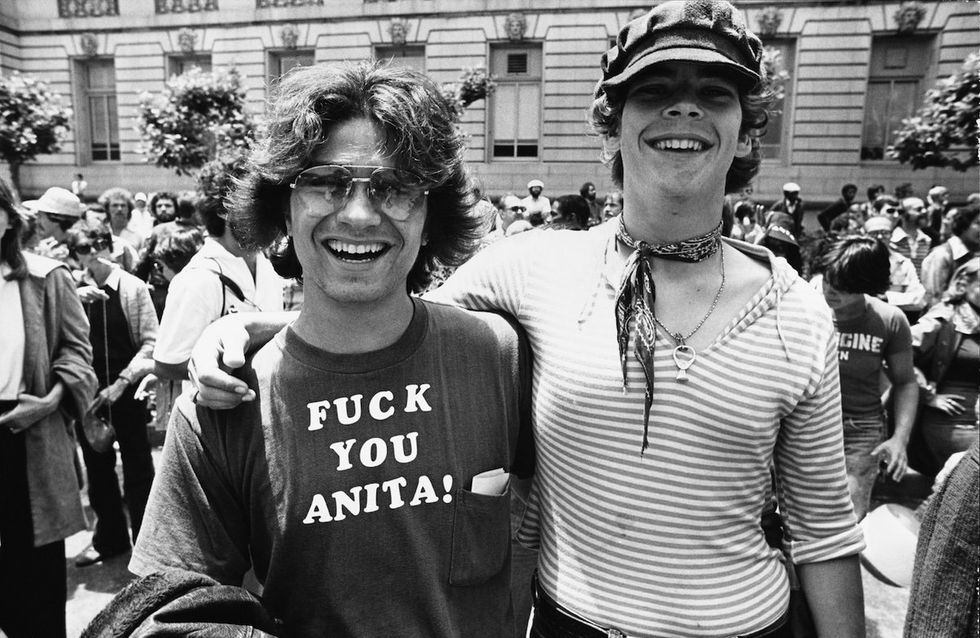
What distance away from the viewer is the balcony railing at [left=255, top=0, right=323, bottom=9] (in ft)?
67.4

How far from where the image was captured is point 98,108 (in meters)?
23.1

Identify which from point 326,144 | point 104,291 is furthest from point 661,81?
point 104,291

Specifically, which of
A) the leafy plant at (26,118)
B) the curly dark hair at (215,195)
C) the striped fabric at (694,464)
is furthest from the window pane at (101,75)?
the striped fabric at (694,464)

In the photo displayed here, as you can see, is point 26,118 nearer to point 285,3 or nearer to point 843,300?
point 285,3

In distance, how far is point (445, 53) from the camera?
19969mm

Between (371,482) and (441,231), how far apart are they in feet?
2.34

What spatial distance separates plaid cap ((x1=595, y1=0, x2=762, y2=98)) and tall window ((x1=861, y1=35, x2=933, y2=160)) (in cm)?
1964

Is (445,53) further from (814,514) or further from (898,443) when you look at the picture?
(814,514)

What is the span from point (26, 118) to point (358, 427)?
18.7 metres

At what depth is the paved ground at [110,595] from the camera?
11.6ft

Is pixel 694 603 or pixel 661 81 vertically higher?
pixel 661 81

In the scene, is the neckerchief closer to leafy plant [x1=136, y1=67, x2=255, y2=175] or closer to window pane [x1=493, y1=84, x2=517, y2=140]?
leafy plant [x1=136, y1=67, x2=255, y2=175]

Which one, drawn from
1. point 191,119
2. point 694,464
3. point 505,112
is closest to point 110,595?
point 694,464

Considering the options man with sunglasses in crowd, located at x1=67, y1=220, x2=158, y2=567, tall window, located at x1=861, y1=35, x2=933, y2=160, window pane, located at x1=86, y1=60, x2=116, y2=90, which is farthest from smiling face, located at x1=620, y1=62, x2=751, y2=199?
window pane, located at x1=86, y1=60, x2=116, y2=90
